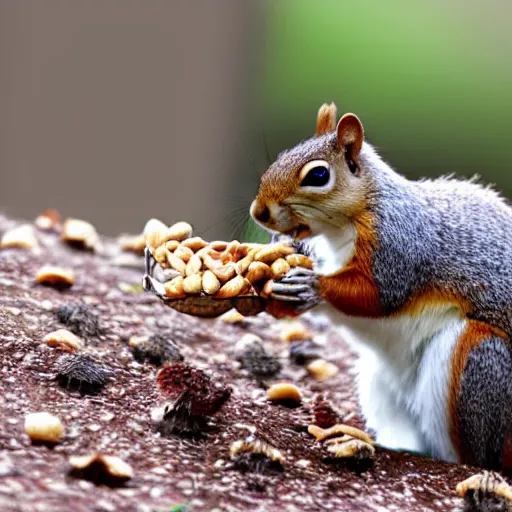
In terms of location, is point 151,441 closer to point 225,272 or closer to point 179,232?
point 225,272

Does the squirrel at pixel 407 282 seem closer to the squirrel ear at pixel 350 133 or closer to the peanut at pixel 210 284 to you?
the squirrel ear at pixel 350 133

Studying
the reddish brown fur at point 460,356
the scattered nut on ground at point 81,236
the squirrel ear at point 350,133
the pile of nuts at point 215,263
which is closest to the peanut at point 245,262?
the pile of nuts at point 215,263

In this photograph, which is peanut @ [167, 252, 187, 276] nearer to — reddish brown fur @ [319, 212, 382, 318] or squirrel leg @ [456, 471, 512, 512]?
reddish brown fur @ [319, 212, 382, 318]

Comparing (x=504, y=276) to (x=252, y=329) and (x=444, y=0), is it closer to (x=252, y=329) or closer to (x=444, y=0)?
(x=252, y=329)

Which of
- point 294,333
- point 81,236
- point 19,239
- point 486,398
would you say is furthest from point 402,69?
point 486,398

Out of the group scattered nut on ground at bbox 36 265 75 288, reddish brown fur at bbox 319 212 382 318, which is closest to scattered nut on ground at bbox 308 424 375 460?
reddish brown fur at bbox 319 212 382 318

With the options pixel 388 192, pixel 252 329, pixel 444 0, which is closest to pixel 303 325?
pixel 252 329
